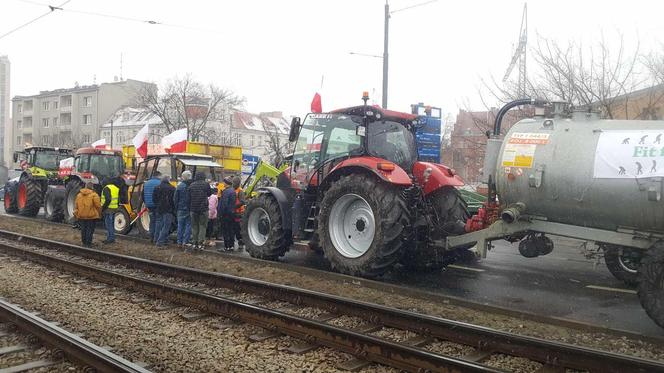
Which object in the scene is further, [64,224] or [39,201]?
[39,201]

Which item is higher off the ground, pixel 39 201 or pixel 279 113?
pixel 279 113

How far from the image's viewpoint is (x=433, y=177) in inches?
372

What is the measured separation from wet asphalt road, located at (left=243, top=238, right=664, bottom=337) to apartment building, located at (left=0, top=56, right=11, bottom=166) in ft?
353

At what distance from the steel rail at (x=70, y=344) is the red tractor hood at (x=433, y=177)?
591 centimetres

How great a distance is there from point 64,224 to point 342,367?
15.1m

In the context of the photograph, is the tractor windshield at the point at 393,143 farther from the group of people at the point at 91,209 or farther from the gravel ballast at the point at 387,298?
the group of people at the point at 91,209

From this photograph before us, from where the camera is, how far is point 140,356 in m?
5.39

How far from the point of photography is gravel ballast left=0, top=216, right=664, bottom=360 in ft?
18.7

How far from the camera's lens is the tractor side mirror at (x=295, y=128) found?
1035 cm

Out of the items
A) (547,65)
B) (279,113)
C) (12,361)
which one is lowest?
(12,361)

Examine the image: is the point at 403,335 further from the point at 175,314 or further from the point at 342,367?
the point at 175,314

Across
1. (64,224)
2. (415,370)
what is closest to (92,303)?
(415,370)

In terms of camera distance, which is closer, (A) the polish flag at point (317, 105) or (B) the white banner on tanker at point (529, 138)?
(B) the white banner on tanker at point (529, 138)

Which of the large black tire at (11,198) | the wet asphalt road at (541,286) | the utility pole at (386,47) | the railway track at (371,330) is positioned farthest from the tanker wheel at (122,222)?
the large black tire at (11,198)
